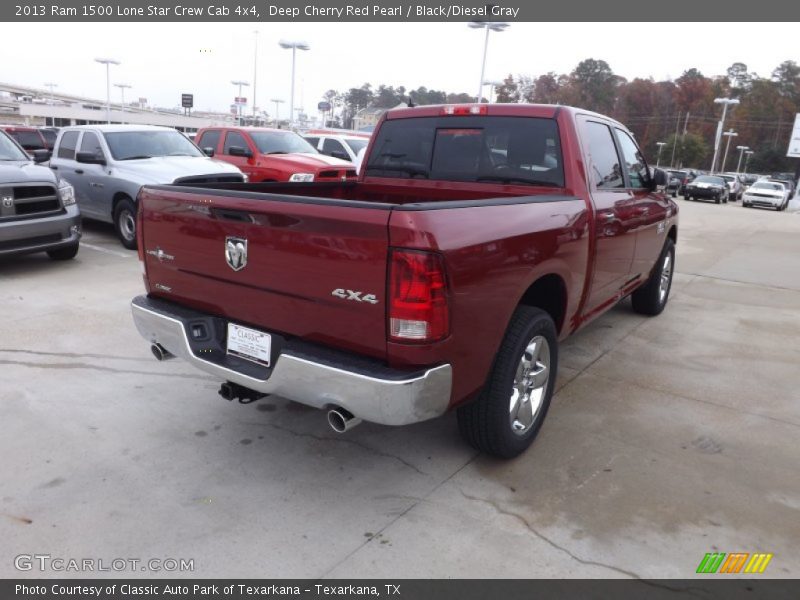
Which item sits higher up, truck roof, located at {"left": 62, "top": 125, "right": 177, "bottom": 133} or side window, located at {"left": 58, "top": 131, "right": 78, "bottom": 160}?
truck roof, located at {"left": 62, "top": 125, "right": 177, "bottom": 133}

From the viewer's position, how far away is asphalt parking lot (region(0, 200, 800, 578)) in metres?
2.61

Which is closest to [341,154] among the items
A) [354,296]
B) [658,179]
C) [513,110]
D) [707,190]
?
[658,179]

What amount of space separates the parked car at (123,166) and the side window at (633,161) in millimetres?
5466

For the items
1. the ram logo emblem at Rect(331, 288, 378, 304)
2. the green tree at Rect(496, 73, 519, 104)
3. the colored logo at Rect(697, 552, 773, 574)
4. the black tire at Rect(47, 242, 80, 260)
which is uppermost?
the green tree at Rect(496, 73, 519, 104)

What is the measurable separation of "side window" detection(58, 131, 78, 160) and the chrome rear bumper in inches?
336

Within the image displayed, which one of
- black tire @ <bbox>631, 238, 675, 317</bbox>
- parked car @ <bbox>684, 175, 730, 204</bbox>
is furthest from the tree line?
black tire @ <bbox>631, 238, 675, 317</bbox>

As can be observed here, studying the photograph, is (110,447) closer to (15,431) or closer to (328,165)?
(15,431)

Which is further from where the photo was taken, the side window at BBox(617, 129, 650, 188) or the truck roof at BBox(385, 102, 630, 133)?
the side window at BBox(617, 129, 650, 188)

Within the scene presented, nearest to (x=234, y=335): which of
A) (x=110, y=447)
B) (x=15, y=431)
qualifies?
(x=110, y=447)

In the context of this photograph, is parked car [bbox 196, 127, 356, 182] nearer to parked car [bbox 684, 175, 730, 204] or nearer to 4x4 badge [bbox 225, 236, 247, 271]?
4x4 badge [bbox 225, 236, 247, 271]

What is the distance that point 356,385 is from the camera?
2.48 metres

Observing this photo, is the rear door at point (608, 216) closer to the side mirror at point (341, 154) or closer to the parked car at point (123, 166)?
the parked car at point (123, 166)

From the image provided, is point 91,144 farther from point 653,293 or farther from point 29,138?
point 29,138

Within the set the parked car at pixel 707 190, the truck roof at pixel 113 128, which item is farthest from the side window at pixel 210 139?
the parked car at pixel 707 190
